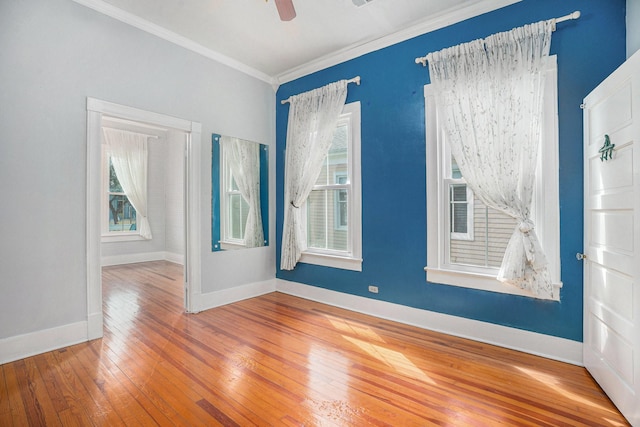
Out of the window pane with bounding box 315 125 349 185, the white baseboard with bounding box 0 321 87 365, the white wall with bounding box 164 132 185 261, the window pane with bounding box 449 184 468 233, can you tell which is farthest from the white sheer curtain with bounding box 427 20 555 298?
the white wall with bounding box 164 132 185 261

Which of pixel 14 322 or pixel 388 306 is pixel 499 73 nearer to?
pixel 388 306

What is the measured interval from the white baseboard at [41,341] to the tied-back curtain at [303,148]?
2.23 metres

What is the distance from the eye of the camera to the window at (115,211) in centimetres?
636

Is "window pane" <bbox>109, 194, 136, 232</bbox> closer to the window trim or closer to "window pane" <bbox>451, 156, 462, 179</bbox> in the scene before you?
the window trim

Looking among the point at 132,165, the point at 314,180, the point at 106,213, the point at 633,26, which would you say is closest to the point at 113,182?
the point at 132,165

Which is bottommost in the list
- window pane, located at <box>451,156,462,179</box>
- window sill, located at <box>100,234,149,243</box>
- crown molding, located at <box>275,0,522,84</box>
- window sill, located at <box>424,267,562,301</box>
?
window sill, located at <box>424,267,562,301</box>

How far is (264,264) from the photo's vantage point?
4.38m

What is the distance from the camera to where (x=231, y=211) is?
13.1ft

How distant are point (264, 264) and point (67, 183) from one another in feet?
7.94

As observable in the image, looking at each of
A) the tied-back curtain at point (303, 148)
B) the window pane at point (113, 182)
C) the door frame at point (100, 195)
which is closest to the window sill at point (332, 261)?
the tied-back curtain at point (303, 148)

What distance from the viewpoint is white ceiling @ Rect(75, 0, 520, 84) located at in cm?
282

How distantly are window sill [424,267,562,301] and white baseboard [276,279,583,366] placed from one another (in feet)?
1.04

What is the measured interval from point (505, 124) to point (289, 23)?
2272 mm

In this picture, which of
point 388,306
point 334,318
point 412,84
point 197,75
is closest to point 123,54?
point 197,75
